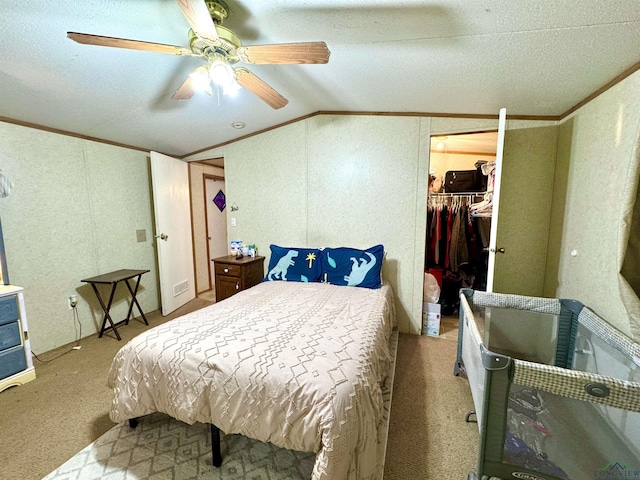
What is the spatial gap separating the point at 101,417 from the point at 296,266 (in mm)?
1846

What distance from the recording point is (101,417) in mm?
1766

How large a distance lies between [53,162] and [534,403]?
4.21 meters

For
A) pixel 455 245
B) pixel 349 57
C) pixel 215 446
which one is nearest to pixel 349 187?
pixel 349 57

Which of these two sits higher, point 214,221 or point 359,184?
point 359,184

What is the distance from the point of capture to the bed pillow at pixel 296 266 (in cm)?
284

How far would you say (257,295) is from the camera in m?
2.31

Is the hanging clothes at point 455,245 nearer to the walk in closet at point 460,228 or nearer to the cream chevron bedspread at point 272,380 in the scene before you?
the walk in closet at point 460,228

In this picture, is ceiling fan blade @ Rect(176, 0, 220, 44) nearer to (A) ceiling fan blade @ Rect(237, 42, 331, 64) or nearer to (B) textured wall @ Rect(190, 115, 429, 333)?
(A) ceiling fan blade @ Rect(237, 42, 331, 64)

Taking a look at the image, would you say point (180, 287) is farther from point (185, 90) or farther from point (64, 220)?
point (185, 90)

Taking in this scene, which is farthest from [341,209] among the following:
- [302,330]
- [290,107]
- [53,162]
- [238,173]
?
[53,162]

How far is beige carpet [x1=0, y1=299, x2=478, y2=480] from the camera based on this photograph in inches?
56.9

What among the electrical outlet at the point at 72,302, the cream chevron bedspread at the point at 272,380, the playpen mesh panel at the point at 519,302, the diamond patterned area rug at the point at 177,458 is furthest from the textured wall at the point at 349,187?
the electrical outlet at the point at 72,302

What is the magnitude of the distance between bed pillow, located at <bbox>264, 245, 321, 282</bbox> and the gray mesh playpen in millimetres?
1454

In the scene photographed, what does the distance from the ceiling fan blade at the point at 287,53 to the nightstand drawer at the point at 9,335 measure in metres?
2.55
